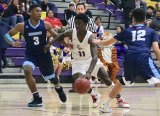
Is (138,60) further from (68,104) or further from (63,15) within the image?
(63,15)

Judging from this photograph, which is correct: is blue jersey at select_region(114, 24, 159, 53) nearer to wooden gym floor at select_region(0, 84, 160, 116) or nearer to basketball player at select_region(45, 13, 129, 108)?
basketball player at select_region(45, 13, 129, 108)

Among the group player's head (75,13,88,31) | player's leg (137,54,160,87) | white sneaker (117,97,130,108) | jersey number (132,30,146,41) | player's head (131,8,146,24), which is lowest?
white sneaker (117,97,130,108)

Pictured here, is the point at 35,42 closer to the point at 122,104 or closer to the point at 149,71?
the point at 122,104

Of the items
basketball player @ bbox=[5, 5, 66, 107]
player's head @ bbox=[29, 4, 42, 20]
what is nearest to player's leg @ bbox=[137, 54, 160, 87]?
basketball player @ bbox=[5, 5, 66, 107]

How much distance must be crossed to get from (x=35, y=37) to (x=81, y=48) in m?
0.90

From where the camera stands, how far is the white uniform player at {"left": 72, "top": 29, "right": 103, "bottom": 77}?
871cm

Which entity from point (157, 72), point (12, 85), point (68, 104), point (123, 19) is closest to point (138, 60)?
point (157, 72)

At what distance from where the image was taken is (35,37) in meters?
8.98

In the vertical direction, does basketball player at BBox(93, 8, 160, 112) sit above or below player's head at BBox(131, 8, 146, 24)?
below

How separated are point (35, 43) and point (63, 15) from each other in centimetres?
963

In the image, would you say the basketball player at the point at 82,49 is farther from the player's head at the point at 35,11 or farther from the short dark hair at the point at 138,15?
the short dark hair at the point at 138,15

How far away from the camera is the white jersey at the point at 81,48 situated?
869 centimetres

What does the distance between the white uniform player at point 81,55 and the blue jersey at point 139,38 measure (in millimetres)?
985

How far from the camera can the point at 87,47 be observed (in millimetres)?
8719
